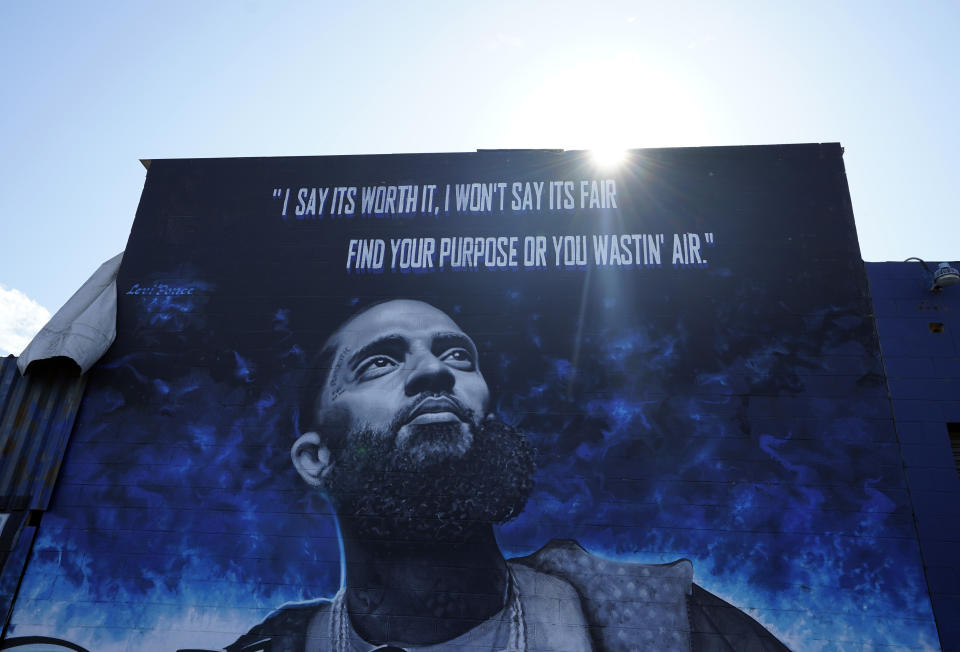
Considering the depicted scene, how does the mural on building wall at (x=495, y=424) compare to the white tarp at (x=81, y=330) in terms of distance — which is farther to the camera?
the white tarp at (x=81, y=330)

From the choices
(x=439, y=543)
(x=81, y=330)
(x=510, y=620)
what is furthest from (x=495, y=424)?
(x=81, y=330)

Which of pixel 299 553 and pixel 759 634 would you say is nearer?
pixel 759 634

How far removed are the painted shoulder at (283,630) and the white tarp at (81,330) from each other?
4.83 m

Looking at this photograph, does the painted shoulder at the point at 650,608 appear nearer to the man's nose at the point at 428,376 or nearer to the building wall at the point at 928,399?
the man's nose at the point at 428,376

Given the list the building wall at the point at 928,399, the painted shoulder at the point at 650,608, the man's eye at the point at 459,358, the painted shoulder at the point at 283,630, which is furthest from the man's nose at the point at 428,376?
the building wall at the point at 928,399

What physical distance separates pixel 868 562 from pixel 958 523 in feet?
6.15

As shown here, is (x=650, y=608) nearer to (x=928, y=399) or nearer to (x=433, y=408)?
(x=433, y=408)

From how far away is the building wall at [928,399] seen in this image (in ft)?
33.0

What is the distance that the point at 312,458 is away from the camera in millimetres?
10508

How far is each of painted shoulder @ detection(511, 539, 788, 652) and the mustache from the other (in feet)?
7.05

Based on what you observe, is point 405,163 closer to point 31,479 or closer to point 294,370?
point 294,370

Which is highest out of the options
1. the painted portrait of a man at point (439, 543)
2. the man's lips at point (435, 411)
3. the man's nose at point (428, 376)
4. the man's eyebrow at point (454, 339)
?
the man's eyebrow at point (454, 339)

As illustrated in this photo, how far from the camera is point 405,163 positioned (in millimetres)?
12414

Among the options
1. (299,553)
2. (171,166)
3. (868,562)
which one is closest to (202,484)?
(299,553)
